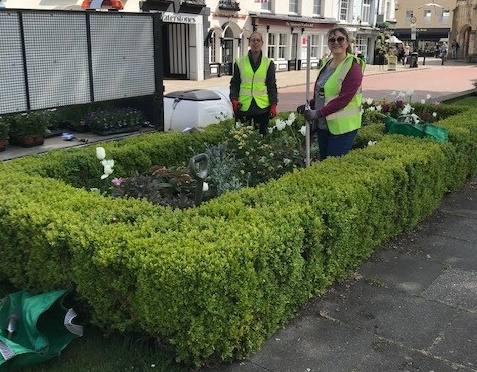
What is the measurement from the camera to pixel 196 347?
2.88 m

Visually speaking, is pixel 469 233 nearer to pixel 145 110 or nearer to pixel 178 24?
pixel 145 110

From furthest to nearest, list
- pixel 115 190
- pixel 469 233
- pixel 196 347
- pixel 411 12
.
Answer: pixel 411 12, pixel 469 233, pixel 115 190, pixel 196 347

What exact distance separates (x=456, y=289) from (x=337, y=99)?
6.52 ft

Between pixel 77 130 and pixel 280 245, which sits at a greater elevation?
pixel 280 245

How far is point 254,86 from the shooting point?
254 inches

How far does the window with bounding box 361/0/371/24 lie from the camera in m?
42.5

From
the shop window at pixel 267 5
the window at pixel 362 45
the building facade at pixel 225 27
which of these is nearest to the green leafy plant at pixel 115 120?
the building facade at pixel 225 27

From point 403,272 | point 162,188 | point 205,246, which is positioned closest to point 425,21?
point 403,272

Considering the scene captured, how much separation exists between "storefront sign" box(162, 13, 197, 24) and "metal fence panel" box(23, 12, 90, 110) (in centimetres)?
1538

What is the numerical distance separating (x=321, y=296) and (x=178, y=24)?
23.4 meters

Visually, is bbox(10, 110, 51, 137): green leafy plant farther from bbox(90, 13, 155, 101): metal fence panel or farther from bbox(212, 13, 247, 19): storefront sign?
bbox(212, 13, 247, 19): storefront sign

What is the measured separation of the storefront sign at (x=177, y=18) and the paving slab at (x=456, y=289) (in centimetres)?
2075

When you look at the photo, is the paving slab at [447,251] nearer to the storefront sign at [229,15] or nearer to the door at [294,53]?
the storefront sign at [229,15]

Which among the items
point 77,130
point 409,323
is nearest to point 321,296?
point 409,323
